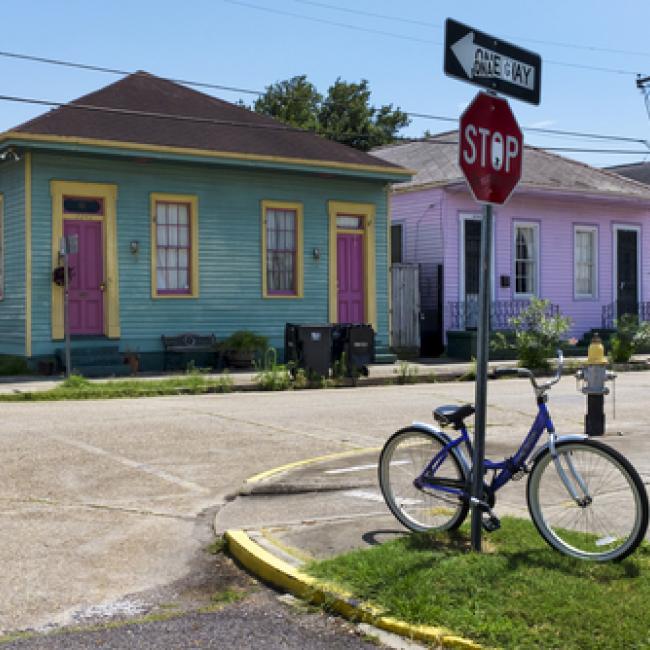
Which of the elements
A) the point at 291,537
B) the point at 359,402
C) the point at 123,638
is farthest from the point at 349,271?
the point at 123,638

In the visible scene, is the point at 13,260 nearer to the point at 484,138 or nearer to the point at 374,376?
the point at 374,376

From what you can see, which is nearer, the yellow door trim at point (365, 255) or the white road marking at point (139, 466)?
the white road marking at point (139, 466)

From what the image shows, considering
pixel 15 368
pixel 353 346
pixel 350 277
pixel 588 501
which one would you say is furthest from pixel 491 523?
pixel 350 277

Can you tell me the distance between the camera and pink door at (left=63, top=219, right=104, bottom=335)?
19.5 m

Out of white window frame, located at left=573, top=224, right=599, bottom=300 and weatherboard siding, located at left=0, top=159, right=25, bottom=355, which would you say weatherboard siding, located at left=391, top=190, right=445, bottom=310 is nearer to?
white window frame, located at left=573, top=224, right=599, bottom=300

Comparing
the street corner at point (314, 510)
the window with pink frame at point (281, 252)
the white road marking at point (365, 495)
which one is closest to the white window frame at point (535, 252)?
the window with pink frame at point (281, 252)

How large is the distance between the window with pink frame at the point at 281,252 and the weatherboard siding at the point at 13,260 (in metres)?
5.30

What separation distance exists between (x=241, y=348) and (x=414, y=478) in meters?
14.5

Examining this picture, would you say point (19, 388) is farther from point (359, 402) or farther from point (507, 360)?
point (507, 360)

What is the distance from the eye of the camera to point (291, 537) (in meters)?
6.32

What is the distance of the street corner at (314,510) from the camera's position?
6176 millimetres

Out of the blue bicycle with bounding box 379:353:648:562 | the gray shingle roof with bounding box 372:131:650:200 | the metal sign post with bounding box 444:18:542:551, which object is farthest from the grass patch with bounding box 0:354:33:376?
the metal sign post with bounding box 444:18:542:551

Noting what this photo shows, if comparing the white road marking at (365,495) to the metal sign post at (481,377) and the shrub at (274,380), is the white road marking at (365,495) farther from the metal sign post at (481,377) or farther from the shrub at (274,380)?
the shrub at (274,380)

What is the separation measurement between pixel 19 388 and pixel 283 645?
12.6 m
